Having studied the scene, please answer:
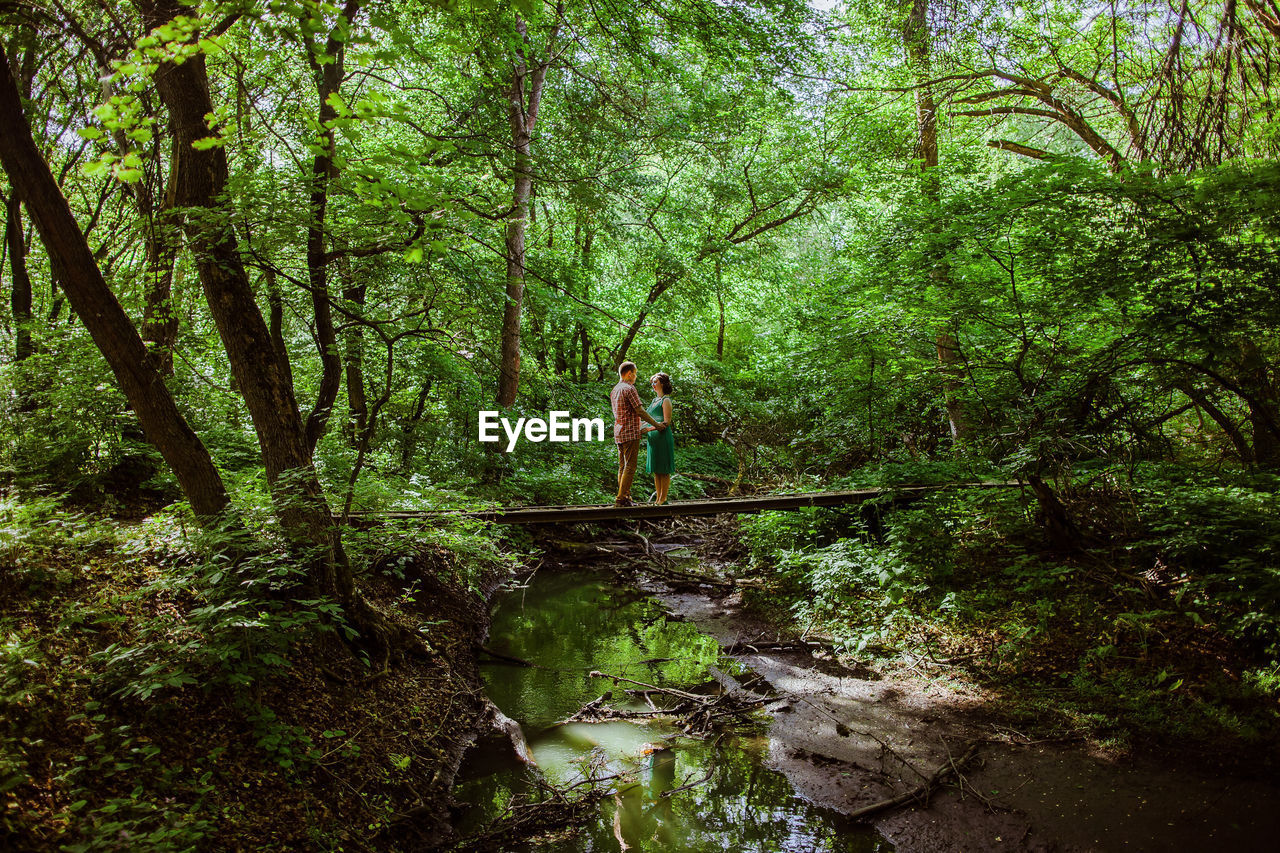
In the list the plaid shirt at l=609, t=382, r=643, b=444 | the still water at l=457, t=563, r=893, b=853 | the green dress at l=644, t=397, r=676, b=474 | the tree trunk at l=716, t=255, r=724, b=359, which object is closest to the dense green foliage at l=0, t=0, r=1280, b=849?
the plaid shirt at l=609, t=382, r=643, b=444

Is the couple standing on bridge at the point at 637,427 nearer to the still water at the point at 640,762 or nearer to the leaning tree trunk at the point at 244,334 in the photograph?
the still water at the point at 640,762

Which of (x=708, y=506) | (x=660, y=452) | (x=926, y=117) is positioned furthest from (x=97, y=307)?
(x=926, y=117)

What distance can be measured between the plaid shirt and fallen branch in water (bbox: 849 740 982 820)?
15.5 feet

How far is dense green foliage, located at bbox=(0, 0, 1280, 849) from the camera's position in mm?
4270

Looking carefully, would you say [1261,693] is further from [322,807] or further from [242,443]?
[242,443]

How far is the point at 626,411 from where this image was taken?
26.6 ft

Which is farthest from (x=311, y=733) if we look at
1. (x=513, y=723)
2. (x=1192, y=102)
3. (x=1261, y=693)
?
(x=1192, y=102)

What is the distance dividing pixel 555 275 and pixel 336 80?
6868mm

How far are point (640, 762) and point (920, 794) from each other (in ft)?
7.21

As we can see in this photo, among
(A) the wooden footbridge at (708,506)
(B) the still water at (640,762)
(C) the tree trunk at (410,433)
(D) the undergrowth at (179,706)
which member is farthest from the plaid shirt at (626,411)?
(C) the tree trunk at (410,433)

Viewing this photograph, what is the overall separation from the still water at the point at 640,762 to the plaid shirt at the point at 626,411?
2.66m

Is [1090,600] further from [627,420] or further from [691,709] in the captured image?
[627,420]

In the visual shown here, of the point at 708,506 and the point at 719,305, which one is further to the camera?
the point at 719,305

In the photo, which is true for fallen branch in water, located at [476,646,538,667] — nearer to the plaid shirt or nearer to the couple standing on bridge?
the couple standing on bridge
